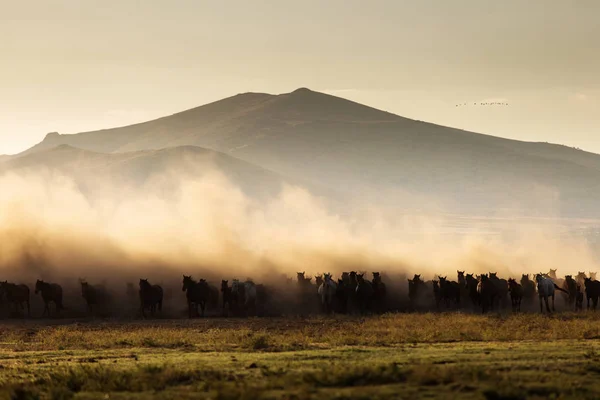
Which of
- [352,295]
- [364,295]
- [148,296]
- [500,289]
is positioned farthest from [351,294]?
[148,296]

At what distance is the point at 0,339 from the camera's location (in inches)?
1779

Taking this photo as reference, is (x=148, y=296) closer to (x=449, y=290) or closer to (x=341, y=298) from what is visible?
(x=341, y=298)

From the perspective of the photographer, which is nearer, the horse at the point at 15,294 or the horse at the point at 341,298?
the horse at the point at 341,298

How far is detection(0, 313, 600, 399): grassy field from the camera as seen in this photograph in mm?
22469

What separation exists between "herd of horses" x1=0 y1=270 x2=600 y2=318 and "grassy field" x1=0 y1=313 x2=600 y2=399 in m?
8.09

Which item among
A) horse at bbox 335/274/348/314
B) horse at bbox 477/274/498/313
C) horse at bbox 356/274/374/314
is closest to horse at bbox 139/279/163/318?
horse at bbox 335/274/348/314

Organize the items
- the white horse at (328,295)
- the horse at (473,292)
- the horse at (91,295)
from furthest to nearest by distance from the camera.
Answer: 1. the horse at (91,295)
2. the white horse at (328,295)
3. the horse at (473,292)

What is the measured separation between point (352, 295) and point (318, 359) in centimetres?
2970

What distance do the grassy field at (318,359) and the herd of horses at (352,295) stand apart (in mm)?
8091

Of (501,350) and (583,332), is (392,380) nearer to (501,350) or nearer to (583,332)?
(501,350)

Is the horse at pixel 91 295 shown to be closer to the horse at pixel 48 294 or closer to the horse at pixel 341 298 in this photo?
the horse at pixel 48 294

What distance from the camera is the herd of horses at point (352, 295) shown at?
57.3m

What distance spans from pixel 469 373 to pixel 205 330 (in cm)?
2497

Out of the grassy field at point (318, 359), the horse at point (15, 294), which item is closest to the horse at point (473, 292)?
the grassy field at point (318, 359)
